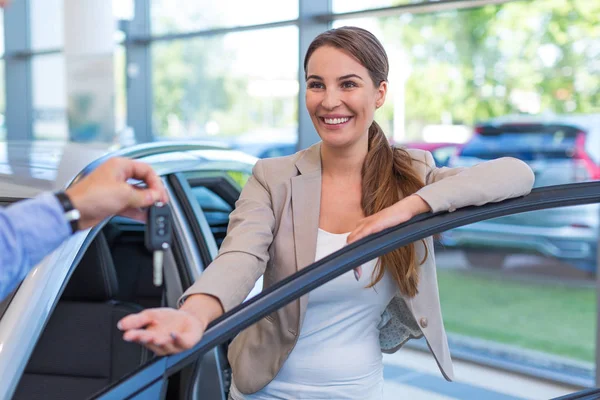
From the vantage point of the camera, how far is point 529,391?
4727 millimetres

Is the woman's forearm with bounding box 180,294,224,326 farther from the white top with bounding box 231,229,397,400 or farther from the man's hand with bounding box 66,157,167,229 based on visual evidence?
the white top with bounding box 231,229,397,400

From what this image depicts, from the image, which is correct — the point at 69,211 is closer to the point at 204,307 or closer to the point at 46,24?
the point at 204,307

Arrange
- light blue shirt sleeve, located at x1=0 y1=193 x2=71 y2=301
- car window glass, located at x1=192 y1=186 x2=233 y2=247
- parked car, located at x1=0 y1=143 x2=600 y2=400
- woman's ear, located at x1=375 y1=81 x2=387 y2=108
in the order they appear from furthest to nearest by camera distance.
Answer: car window glass, located at x1=192 y1=186 x2=233 y2=247 → woman's ear, located at x1=375 y1=81 x2=387 y2=108 → parked car, located at x1=0 y1=143 x2=600 y2=400 → light blue shirt sleeve, located at x1=0 y1=193 x2=71 y2=301

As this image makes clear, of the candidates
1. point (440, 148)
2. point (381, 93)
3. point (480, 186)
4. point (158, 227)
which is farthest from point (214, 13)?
point (158, 227)

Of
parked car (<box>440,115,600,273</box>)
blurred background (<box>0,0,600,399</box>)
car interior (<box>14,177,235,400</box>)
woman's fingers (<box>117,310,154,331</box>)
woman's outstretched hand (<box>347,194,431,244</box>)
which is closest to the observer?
woman's fingers (<box>117,310,154,331</box>)

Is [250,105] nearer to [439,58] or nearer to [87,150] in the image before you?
[439,58]

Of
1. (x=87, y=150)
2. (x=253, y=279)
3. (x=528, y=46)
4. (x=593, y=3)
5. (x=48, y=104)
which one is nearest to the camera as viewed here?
(x=253, y=279)

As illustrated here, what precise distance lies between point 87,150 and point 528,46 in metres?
5.71

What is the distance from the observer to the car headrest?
7.83ft

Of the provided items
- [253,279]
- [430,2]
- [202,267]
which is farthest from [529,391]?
[253,279]

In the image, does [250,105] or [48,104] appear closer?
[250,105]

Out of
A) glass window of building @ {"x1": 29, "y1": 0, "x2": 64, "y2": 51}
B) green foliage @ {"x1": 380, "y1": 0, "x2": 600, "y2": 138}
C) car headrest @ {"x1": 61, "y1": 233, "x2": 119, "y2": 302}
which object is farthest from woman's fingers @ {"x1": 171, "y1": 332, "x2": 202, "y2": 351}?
glass window of building @ {"x1": 29, "y1": 0, "x2": 64, "y2": 51}

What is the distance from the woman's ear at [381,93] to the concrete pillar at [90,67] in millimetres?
5378

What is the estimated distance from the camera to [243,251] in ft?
5.36
